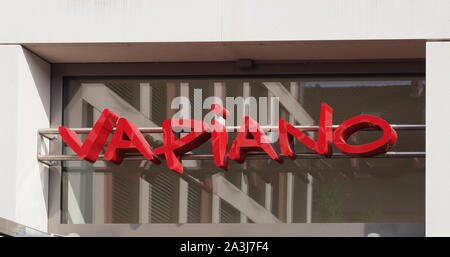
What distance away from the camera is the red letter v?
592 inches

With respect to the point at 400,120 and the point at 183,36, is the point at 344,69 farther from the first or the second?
the point at 183,36

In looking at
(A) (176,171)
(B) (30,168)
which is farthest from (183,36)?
(B) (30,168)

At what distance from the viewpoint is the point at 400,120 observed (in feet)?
51.6

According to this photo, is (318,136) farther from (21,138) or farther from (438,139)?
(21,138)

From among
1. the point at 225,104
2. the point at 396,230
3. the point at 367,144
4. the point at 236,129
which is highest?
the point at 225,104

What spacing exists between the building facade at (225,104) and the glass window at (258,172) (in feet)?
0.06

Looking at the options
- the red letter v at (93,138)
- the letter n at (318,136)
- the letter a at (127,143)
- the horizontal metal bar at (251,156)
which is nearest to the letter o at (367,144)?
the letter n at (318,136)

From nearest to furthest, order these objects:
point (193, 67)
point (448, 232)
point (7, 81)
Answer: point (448, 232)
point (7, 81)
point (193, 67)

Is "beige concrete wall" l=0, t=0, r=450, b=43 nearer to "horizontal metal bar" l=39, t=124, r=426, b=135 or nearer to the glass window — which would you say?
the glass window

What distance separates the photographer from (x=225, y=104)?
16062 mm

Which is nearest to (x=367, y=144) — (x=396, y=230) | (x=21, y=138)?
(x=396, y=230)

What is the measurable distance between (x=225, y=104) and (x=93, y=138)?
243 centimetres
